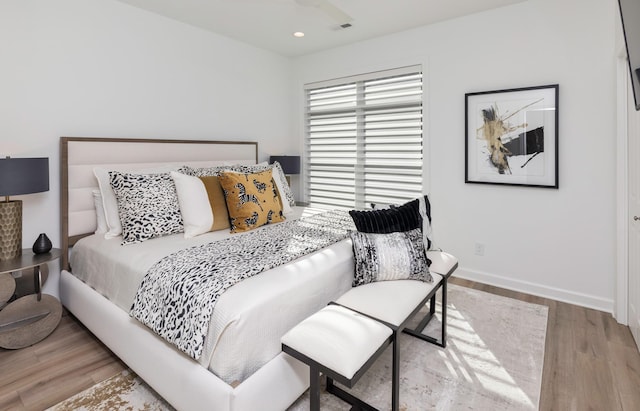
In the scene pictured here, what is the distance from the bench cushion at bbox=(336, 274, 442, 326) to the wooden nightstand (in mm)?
2016

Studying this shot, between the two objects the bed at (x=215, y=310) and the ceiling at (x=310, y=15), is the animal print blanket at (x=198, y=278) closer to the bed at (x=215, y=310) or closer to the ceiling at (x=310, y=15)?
the bed at (x=215, y=310)

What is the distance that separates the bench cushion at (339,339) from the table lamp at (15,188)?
194 cm

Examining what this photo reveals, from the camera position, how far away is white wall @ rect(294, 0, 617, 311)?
8.89 feet

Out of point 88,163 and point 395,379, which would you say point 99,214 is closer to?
point 88,163

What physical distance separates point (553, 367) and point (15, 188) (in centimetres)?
343

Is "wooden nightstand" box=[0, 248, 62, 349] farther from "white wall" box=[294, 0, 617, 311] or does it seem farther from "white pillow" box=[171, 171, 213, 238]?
"white wall" box=[294, 0, 617, 311]

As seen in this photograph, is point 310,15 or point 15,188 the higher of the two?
point 310,15

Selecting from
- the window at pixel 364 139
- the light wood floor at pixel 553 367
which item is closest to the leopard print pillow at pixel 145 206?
the light wood floor at pixel 553 367

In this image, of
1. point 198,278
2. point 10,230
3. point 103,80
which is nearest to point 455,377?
point 198,278

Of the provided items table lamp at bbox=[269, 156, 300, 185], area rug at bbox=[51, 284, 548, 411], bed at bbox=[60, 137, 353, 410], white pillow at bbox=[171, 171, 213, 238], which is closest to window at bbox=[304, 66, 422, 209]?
table lamp at bbox=[269, 156, 300, 185]

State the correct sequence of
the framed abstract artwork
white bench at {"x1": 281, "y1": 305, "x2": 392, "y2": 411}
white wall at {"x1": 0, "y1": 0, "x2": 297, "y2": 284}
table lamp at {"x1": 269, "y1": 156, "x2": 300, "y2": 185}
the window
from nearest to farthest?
white bench at {"x1": 281, "y1": 305, "x2": 392, "y2": 411} → white wall at {"x1": 0, "y1": 0, "x2": 297, "y2": 284} → the framed abstract artwork → the window → table lamp at {"x1": 269, "y1": 156, "x2": 300, "y2": 185}

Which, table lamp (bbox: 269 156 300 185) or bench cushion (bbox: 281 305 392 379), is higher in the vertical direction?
table lamp (bbox: 269 156 300 185)

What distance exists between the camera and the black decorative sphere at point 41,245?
233 centimetres

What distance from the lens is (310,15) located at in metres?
3.21
